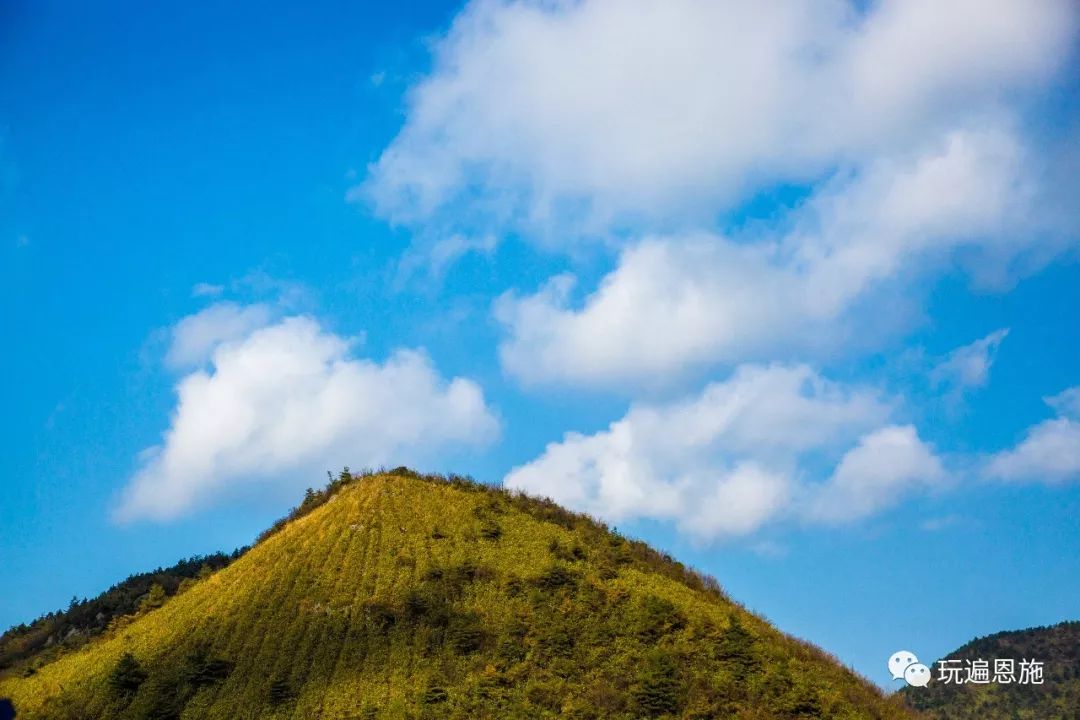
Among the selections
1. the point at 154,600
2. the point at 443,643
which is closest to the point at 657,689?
the point at 443,643

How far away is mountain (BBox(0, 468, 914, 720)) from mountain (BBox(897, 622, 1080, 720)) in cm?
7390

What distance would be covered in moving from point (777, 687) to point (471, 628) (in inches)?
673

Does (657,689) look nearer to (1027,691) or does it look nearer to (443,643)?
(443,643)

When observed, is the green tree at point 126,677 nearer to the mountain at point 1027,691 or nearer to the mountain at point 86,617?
the mountain at point 86,617

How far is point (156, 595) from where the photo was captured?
205 feet

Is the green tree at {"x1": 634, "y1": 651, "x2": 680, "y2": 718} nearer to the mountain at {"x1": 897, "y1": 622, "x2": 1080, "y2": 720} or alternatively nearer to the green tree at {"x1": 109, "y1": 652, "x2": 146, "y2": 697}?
the green tree at {"x1": 109, "y1": 652, "x2": 146, "y2": 697}

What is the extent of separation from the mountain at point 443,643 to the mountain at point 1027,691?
7390cm

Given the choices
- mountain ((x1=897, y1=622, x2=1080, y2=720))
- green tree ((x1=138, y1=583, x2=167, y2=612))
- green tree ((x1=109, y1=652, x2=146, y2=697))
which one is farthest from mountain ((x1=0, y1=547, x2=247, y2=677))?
mountain ((x1=897, y1=622, x2=1080, y2=720))

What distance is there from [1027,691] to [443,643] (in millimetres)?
108141

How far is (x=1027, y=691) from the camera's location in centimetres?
12262

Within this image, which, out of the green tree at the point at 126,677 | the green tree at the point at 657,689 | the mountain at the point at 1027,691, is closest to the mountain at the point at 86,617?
the green tree at the point at 126,677

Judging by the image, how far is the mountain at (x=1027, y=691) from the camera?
117m

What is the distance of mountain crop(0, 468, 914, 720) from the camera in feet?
148

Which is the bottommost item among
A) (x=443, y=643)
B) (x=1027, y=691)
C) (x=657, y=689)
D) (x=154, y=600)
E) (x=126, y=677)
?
(x=126, y=677)
